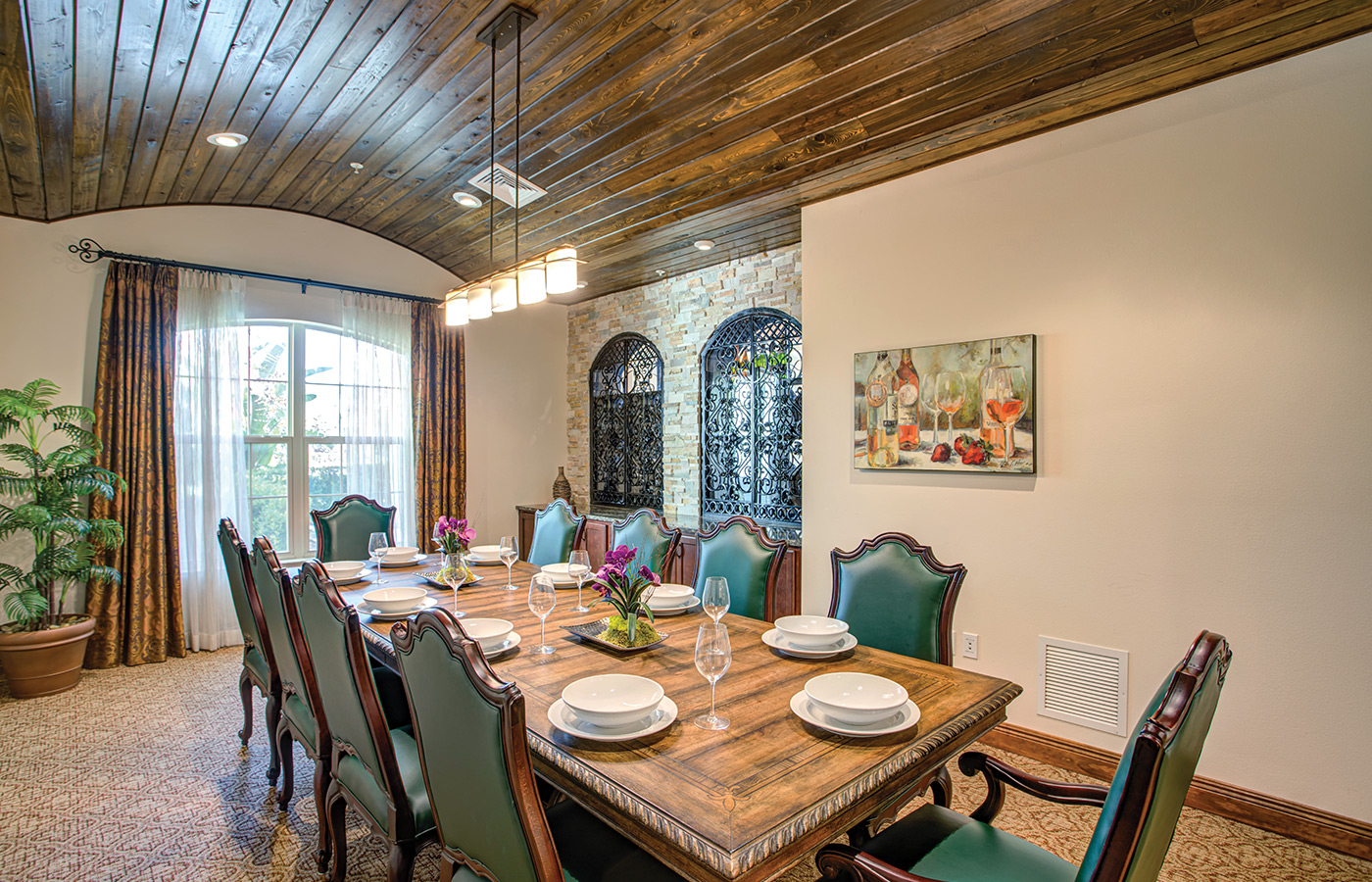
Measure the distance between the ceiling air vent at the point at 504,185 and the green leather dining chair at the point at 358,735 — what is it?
2.34 meters

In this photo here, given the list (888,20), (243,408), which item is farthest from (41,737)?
(888,20)

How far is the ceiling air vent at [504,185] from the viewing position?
338 cm

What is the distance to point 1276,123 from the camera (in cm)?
230

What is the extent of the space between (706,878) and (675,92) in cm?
264

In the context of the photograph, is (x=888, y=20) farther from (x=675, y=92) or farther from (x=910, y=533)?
(x=910, y=533)

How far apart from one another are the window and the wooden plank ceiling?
1.22 metres

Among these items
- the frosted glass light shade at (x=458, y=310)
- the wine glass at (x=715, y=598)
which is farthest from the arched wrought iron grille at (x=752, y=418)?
the wine glass at (x=715, y=598)

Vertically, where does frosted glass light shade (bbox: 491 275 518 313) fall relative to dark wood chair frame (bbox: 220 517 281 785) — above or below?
above

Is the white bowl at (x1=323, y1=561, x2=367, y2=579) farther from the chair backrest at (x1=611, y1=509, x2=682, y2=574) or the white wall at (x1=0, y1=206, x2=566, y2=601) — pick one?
the white wall at (x1=0, y1=206, x2=566, y2=601)

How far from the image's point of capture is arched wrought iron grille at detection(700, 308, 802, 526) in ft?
14.4

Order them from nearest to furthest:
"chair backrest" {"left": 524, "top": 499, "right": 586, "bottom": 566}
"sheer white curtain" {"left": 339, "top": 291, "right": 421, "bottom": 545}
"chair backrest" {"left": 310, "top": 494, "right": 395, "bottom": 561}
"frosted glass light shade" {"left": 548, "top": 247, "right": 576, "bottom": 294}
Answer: "frosted glass light shade" {"left": 548, "top": 247, "right": 576, "bottom": 294}
"chair backrest" {"left": 524, "top": 499, "right": 586, "bottom": 566}
"chair backrest" {"left": 310, "top": 494, "right": 395, "bottom": 561}
"sheer white curtain" {"left": 339, "top": 291, "right": 421, "bottom": 545}

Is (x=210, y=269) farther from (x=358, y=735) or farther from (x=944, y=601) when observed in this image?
(x=944, y=601)

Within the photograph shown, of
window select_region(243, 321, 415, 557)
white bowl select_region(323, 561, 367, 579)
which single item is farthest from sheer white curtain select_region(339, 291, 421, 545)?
white bowl select_region(323, 561, 367, 579)

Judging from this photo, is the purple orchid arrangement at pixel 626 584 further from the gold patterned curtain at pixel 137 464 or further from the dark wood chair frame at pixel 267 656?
the gold patterned curtain at pixel 137 464
